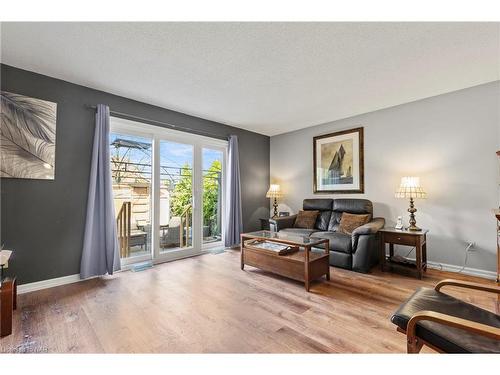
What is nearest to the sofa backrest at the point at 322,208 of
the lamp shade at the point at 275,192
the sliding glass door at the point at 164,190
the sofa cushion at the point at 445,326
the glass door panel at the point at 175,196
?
the lamp shade at the point at 275,192

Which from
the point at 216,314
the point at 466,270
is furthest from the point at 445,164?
the point at 216,314

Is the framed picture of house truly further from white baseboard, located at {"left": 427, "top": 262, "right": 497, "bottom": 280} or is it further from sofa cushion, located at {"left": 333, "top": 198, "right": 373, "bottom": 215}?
white baseboard, located at {"left": 427, "top": 262, "right": 497, "bottom": 280}

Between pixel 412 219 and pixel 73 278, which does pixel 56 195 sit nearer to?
pixel 73 278

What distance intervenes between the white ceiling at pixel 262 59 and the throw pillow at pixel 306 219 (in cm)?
183

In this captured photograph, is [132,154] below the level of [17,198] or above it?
above

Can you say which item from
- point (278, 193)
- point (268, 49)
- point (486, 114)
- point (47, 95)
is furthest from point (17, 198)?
point (486, 114)

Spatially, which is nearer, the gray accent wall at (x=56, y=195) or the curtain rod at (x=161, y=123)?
the gray accent wall at (x=56, y=195)

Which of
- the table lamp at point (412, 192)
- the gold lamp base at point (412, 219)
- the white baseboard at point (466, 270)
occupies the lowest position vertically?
the white baseboard at point (466, 270)

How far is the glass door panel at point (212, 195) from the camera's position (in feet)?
13.6

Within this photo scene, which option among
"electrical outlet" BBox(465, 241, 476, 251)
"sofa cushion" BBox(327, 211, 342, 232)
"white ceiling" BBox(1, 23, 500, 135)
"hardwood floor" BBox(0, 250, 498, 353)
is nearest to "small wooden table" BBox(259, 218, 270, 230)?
"sofa cushion" BBox(327, 211, 342, 232)

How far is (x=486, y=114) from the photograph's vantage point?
279 centimetres

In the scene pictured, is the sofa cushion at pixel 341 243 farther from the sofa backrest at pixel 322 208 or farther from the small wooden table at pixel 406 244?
the sofa backrest at pixel 322 208
